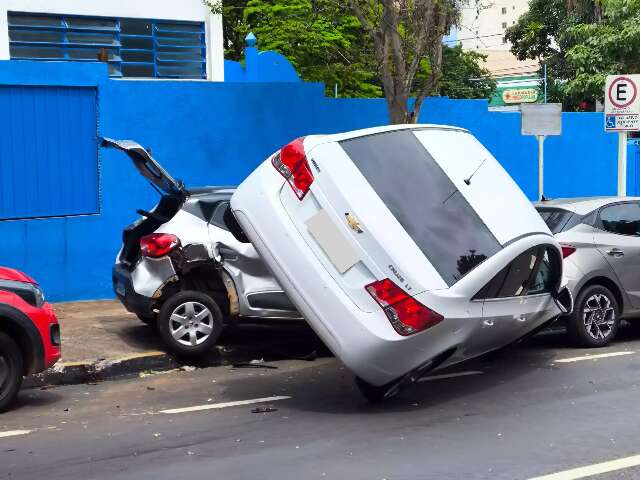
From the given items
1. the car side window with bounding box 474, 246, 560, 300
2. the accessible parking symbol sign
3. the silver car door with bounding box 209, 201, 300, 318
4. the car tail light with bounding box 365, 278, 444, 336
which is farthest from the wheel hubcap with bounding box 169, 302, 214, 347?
the accessible parking symbol sign

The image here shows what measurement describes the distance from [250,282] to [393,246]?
2.97m

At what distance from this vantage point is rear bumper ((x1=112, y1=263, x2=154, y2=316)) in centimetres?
979

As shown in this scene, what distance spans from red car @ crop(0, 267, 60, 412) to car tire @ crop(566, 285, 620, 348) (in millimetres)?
5226

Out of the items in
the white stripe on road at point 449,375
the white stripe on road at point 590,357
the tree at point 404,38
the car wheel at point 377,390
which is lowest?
the white stripe on road at point 590,357

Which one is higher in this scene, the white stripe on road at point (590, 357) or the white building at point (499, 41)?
the white building at point (499, 41)

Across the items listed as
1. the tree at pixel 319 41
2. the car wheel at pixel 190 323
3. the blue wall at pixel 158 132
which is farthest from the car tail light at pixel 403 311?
the tree at pixel 319 41

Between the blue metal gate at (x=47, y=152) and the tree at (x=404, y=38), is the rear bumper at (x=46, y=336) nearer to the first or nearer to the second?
the blue metal gate at (x=47, y=152)

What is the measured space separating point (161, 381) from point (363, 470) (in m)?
3.56

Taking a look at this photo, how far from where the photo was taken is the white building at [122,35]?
1597cm

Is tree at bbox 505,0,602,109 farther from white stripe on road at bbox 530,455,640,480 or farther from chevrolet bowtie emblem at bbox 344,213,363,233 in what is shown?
white stripe on road at bbox 530,455,640,480

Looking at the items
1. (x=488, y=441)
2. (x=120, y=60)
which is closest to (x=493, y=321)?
(x=488, y=441)

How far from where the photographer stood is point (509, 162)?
16562mm

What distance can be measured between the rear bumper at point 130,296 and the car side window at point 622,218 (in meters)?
4.83

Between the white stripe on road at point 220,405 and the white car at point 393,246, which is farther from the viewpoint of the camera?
the white stripe on road at point 220,405
